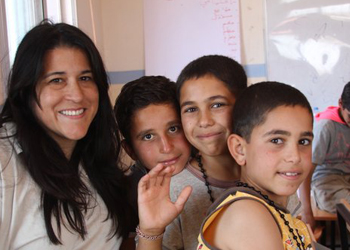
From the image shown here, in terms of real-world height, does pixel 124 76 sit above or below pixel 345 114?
above

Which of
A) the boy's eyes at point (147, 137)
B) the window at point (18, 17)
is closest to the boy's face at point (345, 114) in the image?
the boy's eyes at point (147, 137)

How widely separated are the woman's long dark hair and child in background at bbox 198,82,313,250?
0.46 metres

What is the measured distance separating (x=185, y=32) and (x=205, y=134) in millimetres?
2674

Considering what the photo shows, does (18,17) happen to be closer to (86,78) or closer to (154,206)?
(86,78)

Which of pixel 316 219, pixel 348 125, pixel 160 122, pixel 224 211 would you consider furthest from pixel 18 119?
pixel 348 125

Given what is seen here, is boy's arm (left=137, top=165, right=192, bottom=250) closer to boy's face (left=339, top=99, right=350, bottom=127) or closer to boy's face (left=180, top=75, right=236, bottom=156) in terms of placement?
boy's face (left=180, top=75, right=236, bottom=156)

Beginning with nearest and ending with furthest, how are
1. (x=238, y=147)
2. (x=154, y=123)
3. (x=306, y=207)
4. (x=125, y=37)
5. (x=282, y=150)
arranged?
(x=282, y=150)
(x=238, y=147)
(x=154, y=123)
(x=306, y=207)
(x=125, y=37)

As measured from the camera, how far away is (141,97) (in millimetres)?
1396

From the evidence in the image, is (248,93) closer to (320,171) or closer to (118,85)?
(320,171)

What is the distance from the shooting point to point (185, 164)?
4.61 feet

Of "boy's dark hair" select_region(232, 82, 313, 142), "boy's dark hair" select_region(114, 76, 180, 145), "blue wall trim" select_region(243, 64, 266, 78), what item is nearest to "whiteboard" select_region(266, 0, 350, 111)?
"blue wall trim" select_region(243, 64, 266, 78)

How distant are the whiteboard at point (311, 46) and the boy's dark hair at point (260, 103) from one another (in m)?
2.65

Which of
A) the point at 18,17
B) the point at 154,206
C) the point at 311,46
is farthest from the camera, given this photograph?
the point at 311,46

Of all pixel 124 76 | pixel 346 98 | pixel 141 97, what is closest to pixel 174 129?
pixel 141 97
